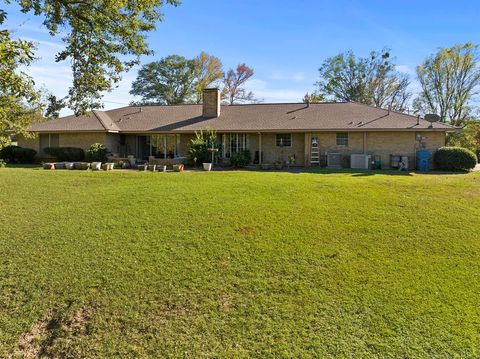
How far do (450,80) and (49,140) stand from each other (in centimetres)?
3907

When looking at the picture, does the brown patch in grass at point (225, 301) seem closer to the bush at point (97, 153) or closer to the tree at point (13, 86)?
the tree at point (13, 86)

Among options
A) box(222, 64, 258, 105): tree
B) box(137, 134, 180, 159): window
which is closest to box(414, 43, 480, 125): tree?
box(222, 64, 258, 105): tree

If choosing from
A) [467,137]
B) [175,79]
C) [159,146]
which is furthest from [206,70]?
[467,137]

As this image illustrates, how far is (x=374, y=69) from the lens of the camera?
41.5m

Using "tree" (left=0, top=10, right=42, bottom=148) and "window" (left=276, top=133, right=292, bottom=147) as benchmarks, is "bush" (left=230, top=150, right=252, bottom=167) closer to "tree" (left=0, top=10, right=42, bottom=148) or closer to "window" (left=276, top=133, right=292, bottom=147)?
"window" (left=276, top=133, right=292, bottom=147)

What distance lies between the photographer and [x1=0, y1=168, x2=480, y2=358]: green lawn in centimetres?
433

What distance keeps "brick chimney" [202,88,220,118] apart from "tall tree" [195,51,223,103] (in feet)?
73.5

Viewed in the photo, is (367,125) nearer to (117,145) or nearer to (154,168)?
(154,168)

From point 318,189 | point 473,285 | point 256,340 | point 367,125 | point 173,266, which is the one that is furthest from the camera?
point 367,125

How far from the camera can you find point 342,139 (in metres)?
19.8

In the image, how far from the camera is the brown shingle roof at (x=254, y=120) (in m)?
19.5

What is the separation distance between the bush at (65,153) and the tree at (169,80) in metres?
25.4

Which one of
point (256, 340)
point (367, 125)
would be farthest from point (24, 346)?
point (367, 125)

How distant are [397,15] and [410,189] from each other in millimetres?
5982
